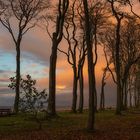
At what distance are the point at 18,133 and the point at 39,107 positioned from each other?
244 cm

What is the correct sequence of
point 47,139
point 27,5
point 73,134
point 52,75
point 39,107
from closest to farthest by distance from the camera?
point 47,139
point 73,134
point 39,107
point 52,75
point 27,5

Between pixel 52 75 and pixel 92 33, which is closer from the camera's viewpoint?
pixel 52 75

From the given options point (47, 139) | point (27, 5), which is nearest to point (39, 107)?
point (47, 139)

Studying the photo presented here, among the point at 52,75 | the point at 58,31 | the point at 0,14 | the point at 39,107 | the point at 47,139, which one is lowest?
the point at 47,139

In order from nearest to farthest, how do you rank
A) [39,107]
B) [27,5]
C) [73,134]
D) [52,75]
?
1. [73,134]
2. [39,107]
3. [52,75]
4. [27,5]

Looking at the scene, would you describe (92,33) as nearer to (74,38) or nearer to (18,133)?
(74,38)

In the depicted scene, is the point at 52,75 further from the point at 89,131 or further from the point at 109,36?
the point at 109,36

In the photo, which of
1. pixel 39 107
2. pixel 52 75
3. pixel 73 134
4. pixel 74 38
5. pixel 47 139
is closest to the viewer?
pixel 47 139

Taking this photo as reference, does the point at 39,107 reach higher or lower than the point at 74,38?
lower

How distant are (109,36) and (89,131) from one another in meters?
47.0

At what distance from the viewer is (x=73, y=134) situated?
1212 inches

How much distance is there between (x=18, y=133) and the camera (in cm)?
3222

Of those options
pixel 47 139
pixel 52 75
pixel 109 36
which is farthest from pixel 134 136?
pixel 109 36

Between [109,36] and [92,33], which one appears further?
[109,36]
